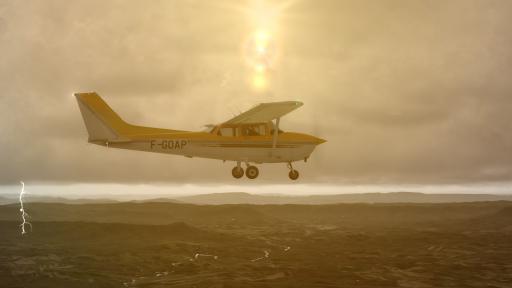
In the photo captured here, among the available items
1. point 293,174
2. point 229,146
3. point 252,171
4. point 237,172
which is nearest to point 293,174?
point 293,174

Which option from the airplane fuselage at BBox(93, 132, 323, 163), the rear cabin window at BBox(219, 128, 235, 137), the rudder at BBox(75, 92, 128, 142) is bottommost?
the airplane fuselage at BBox(93, 132, 323, 163)

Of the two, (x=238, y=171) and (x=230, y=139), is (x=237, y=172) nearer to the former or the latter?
(x=238, y=171)

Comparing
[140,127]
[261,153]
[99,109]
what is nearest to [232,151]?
[261,153]

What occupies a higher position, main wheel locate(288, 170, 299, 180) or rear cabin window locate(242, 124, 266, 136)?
A: rear cabin window locate(242, 124, 266, 136)

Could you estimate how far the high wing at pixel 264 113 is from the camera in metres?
34.2

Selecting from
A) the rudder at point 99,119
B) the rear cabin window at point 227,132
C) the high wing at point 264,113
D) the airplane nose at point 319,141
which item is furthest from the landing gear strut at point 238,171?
the rudder at point 99,119

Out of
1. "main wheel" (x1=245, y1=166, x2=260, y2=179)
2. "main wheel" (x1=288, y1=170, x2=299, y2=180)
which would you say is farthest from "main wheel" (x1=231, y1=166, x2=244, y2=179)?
"main wheel" (x1=288, y1=170, x2=299, y2=180)

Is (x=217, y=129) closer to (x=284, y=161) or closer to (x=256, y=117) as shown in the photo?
(x=256, y=117)

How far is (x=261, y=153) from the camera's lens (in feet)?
112

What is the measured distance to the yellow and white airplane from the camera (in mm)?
34031

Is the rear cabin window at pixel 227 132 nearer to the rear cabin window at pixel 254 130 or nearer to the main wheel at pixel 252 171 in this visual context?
the rear cabin window at pixel 254 130

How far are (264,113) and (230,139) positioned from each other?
3108 millimetres

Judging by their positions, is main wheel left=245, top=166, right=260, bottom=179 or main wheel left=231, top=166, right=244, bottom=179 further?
main wheel left=231, top=166, right=244, bottom=179

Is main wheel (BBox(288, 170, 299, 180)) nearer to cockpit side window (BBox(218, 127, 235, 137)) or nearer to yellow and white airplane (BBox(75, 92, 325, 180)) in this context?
yellow and white airplane (BBox(75, 92, 325, 180))
